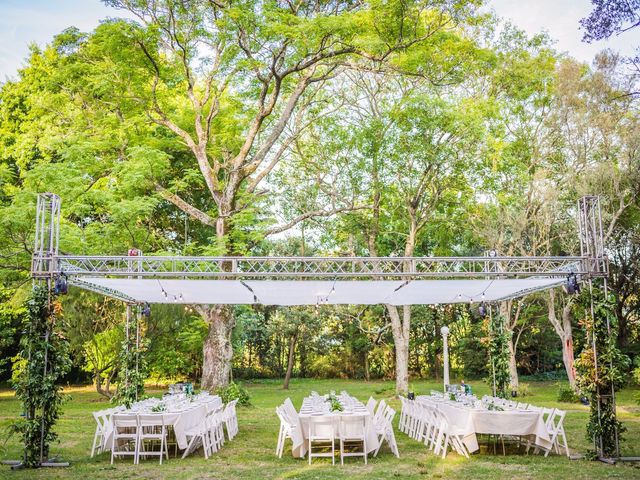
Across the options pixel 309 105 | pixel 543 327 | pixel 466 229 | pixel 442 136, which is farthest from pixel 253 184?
pixel 543 327

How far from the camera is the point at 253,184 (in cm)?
1530

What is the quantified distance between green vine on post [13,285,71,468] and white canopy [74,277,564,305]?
0.86m

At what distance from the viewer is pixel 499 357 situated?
1177cm

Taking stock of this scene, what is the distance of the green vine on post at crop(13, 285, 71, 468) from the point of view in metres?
7.36

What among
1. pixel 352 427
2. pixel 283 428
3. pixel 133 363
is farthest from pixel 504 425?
pixel 133 363

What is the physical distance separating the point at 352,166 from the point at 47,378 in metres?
12.1

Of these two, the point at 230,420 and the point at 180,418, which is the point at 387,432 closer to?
the point at 180,418

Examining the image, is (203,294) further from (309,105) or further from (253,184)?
(309,105)

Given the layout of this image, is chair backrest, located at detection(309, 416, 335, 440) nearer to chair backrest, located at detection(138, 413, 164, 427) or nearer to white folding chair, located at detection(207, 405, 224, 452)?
white folding chair, located at detection(207, 405, 224, 452)

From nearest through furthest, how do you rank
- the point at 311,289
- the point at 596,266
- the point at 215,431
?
the point at 596,266
the point at 215,431
the point at 311,289

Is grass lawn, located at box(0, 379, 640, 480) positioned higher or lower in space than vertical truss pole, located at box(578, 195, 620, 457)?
lower

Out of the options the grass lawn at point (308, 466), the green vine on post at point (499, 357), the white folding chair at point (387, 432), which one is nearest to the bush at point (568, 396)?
the green vine on post at point (499, 357)

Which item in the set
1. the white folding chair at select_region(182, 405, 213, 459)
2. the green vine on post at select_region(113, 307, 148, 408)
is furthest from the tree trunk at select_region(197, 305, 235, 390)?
the white folding chair at select_region(182, 405, 213, 459)

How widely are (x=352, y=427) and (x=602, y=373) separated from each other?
343 centimetres
